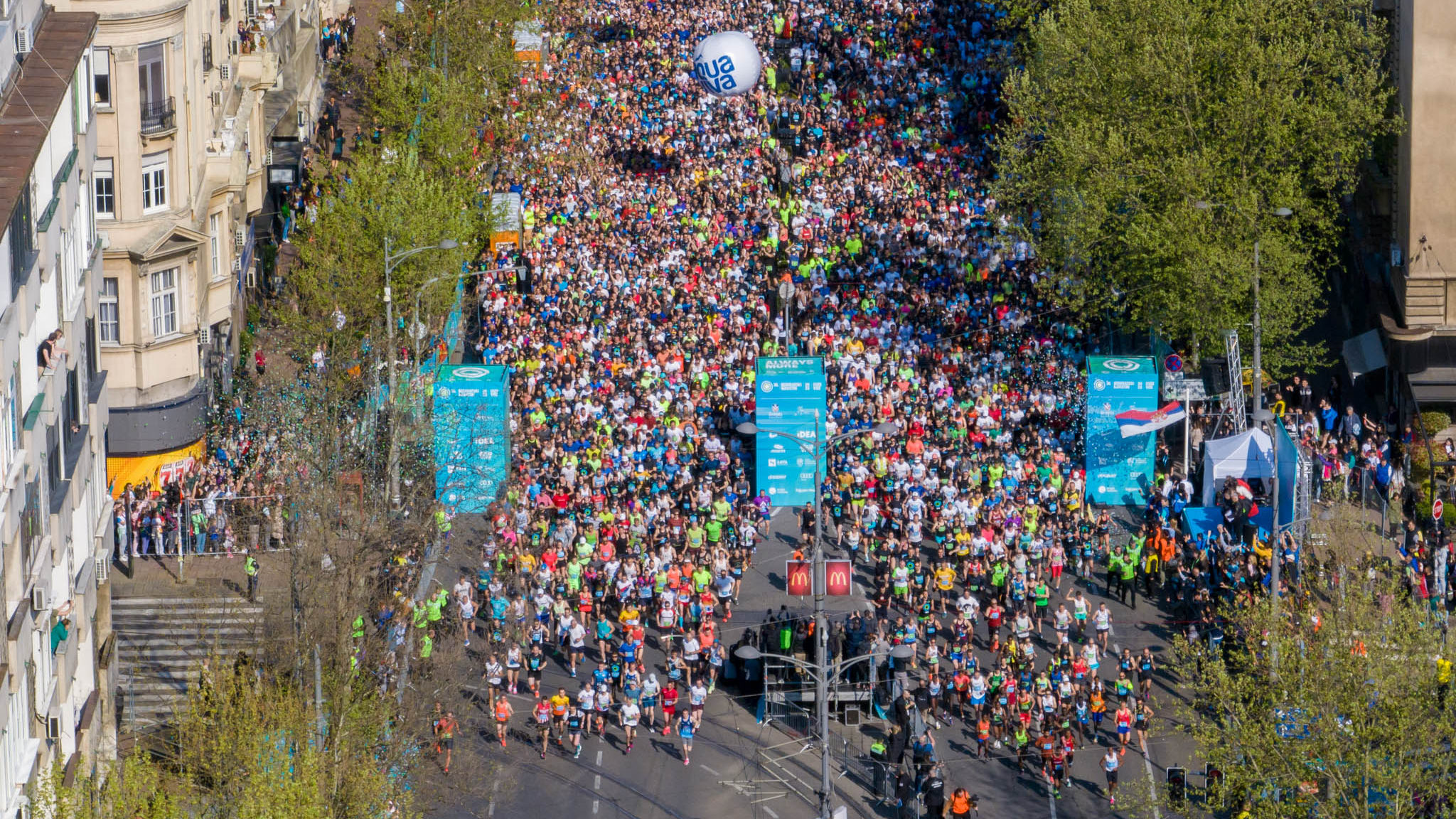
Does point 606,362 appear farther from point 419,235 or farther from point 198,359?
point 198,359

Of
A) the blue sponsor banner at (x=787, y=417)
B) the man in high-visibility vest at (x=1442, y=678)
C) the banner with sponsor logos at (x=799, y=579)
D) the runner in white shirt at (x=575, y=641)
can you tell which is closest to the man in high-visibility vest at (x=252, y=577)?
the runner in white shirt at (x=575, y=641)

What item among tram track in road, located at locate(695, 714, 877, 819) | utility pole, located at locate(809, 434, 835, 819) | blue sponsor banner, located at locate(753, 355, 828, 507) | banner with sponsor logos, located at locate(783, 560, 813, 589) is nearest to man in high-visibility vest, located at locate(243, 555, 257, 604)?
tram track in road, located at locate(695, 714, 877, 819)

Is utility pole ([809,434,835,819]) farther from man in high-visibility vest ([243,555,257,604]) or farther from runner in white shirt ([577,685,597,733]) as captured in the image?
man in high-visibility vest ([243,555,257,604])

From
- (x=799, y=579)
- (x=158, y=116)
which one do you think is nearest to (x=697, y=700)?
(x=799, y=579)

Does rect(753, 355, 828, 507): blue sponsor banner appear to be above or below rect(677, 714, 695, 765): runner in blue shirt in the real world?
above

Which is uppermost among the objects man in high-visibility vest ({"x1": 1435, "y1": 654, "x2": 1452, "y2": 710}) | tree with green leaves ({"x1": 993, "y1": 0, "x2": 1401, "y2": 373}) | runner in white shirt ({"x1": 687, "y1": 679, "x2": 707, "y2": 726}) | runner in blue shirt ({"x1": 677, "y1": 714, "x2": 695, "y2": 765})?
tree with green leaves ({"x1": 993, "y1": 0, "x2": 1401, "y2": 373})

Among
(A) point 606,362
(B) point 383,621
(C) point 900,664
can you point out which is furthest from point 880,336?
(B) point 383,621

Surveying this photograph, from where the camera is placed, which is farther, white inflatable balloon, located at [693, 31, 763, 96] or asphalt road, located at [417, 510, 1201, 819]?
white inflatable balloon, located at [693, 31, 763, 96]

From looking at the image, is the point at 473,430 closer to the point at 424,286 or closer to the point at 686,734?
the point at 424,286

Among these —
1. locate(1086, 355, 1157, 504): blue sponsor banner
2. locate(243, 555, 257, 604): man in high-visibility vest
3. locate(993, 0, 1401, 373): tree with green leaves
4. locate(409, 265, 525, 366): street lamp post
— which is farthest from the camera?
locate(993, 0, 1401, 373): tree with green leaves
